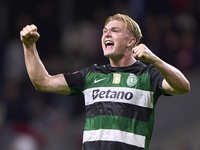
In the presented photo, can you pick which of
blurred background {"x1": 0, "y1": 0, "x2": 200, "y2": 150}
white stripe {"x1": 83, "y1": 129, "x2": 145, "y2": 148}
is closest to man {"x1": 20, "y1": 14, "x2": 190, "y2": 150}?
white stripe {"x1": 83, "y1": 129, "x2": 145, "y2": 148}

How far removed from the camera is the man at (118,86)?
3416mm

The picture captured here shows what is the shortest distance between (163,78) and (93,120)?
0.67 m

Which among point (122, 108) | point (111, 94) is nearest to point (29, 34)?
point (111, 94)

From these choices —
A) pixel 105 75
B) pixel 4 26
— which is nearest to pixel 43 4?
pixel 4 26

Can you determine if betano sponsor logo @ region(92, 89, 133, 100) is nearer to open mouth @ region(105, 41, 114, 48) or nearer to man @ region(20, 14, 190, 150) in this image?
man @ region(20, 14, 190, 150)

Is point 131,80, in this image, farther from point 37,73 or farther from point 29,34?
point 29,34

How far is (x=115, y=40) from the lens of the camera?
147 inches

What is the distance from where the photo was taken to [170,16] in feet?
26.4

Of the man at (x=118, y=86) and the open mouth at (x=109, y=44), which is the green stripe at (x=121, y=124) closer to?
the man at (x=118, y=86)

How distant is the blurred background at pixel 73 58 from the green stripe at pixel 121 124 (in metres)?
3.04

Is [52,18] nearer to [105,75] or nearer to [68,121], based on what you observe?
[68,121]

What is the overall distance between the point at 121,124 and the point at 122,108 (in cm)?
13

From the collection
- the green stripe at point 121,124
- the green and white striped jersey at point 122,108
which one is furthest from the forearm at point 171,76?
the green stripe at point 121,124

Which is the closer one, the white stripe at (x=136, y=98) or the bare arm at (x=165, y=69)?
the bare arm at (x=165, y=69)
